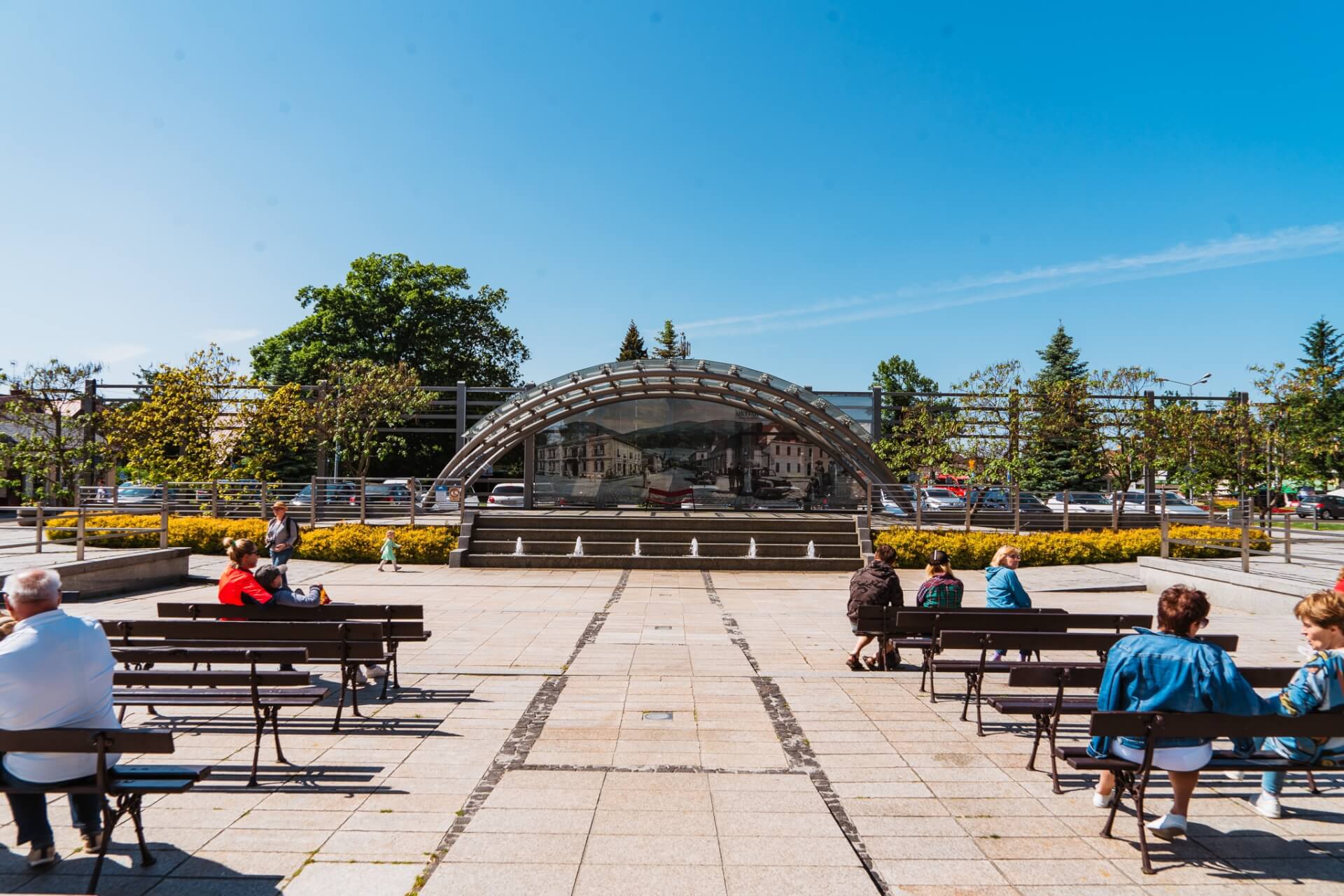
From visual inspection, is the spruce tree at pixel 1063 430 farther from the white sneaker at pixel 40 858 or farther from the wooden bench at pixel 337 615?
the white sneaker at pixel 40 858

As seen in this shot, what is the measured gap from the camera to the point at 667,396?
94.5 feet

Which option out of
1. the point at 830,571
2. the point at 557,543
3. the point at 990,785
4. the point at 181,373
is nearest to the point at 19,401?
the point at 181,373

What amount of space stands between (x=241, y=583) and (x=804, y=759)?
5771mm

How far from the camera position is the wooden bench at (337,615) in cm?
802

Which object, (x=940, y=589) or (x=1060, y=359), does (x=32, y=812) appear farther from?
(x=1060, y=359)

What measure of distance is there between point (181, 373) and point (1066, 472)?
4043cm

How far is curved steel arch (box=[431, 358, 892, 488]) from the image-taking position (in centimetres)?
2488

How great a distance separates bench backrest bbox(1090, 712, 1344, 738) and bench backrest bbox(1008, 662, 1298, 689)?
3.19ft

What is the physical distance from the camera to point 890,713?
7.57m

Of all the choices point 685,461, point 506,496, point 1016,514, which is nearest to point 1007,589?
point 1016,514

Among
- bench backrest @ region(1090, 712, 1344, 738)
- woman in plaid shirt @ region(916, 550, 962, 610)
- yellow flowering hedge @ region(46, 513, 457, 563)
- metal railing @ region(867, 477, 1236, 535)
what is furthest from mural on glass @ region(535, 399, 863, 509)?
bench backrest @ region(1090, 712, 1344, 738)

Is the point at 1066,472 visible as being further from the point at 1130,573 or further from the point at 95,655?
the point at 95,655

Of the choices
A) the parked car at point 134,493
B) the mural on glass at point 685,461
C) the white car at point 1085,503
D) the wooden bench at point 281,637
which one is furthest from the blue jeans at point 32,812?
the white car at point 1085,503

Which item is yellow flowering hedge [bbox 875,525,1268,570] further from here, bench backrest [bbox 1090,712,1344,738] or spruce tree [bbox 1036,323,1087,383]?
spruce tree [bbox 1036,323,1087,383]
